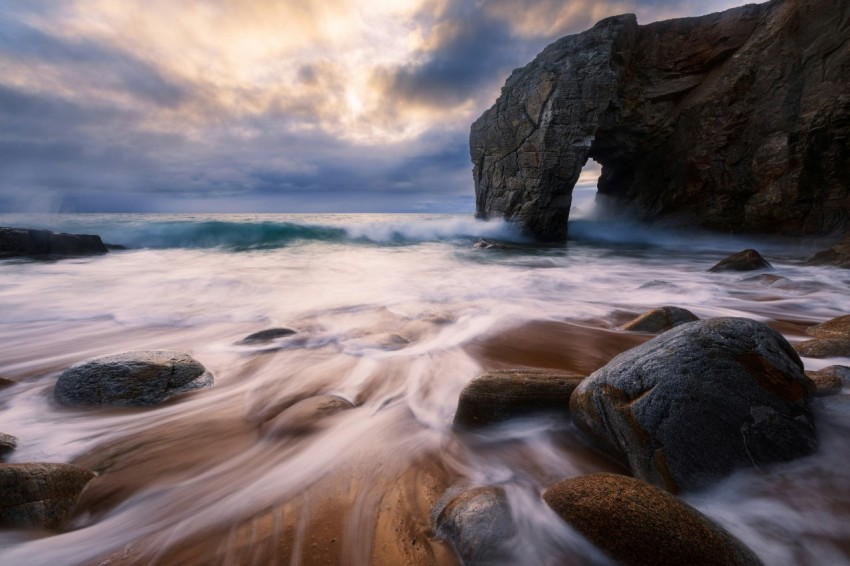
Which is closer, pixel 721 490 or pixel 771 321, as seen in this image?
pixel 721 490

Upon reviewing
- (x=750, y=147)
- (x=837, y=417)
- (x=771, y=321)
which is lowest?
(x=771, y=321)

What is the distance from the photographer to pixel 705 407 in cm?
188

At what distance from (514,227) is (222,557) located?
17768 mm

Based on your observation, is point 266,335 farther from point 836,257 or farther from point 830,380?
point 836,257

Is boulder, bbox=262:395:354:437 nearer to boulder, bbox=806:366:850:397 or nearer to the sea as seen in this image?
the sea

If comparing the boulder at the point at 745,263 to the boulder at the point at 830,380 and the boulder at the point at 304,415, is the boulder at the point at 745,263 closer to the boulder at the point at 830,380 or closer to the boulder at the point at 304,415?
the boulder at the point at 830,380

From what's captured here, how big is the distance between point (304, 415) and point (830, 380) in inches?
148

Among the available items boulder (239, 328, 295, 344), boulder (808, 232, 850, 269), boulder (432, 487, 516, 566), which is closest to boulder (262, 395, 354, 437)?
boulder (432, 487, 516, 566)

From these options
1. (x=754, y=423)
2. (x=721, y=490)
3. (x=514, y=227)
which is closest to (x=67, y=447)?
(x=721, y=490)

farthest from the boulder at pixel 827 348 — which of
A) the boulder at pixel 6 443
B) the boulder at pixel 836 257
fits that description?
the boulder at pixel 836 257

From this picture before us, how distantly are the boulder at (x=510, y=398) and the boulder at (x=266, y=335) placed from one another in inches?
115

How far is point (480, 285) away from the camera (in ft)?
27.3

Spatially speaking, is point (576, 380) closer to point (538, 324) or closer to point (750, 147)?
point (538, 324)

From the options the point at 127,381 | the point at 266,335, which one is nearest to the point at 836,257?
the point at 266,335
